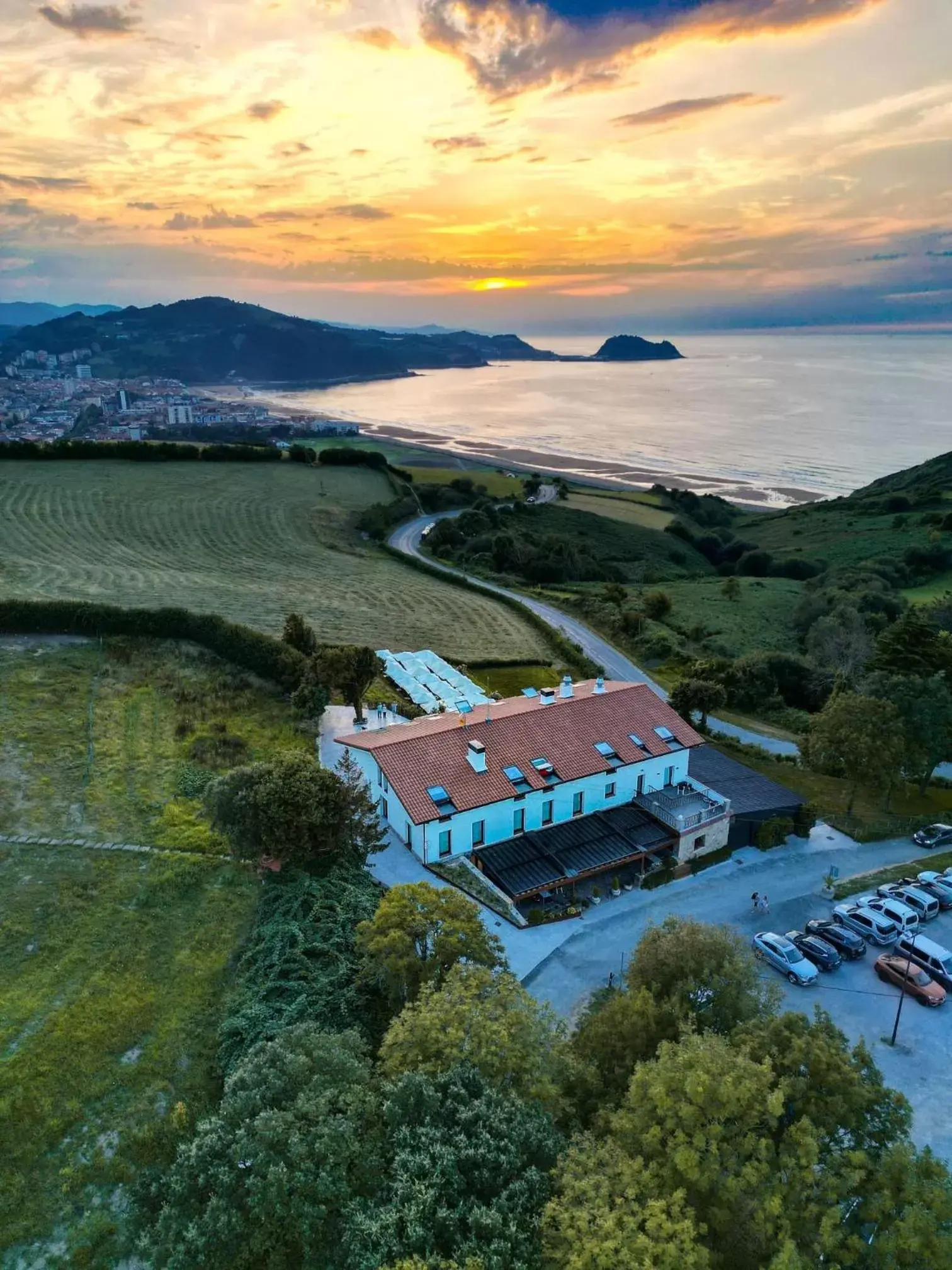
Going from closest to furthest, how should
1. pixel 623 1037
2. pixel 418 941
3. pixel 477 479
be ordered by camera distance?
1. pixel 623 1037
2. pixel 418 941
3. pixel 477 479

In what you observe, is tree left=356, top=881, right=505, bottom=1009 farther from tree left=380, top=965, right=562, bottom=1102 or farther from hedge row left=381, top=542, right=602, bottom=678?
hedge row left=381, top=542, right=602, bottom=678

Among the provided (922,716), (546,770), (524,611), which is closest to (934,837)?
(922,716)

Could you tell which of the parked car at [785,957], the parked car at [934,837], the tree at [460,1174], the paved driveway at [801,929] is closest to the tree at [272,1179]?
the tree at [460,1174]

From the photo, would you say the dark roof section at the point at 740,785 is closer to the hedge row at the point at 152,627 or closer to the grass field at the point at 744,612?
the hedge row at the point at 152,627

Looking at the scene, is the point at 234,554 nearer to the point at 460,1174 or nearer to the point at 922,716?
the point at 922,716

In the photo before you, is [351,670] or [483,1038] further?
[351,670]
